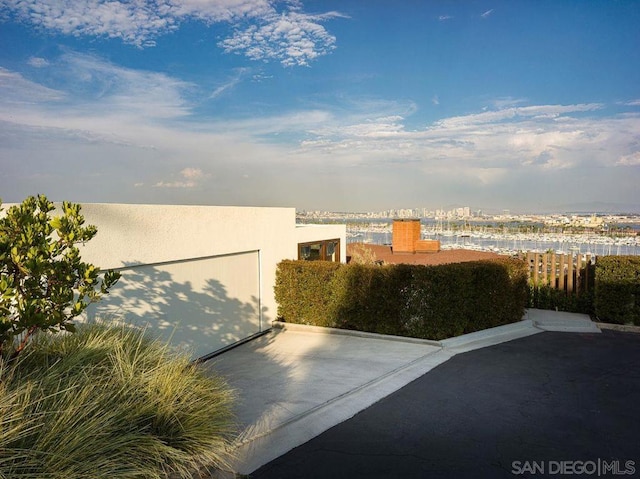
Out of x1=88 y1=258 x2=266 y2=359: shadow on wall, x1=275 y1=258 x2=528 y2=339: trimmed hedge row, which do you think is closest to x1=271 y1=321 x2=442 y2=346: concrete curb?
x1=275 y1=258 x2=528 y2=339: trimmed hedge row

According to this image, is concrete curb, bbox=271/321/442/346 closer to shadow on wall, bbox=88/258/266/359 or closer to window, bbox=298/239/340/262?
shadow on wall, bbox=88/258/266/359

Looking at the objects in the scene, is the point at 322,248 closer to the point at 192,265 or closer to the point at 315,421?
the point at 192,265

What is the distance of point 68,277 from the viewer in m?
4.23

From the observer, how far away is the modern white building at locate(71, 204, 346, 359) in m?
7.15

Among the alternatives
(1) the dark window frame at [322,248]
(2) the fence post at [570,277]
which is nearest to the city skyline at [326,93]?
(1) the dark window frame at [322,248]

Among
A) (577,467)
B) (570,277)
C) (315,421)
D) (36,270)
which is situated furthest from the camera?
(570,277)

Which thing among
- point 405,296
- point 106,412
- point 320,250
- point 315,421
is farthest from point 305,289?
point 106,412

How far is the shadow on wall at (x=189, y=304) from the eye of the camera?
291 inches

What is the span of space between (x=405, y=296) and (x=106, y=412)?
7.31 metres

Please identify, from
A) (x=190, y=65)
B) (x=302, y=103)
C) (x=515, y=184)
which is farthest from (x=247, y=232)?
(x=515, y=184)

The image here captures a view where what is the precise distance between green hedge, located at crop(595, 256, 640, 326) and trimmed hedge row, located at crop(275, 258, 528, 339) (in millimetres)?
1879

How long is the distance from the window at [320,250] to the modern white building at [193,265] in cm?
94

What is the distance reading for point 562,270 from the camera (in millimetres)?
12773

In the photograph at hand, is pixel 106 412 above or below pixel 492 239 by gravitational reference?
below
